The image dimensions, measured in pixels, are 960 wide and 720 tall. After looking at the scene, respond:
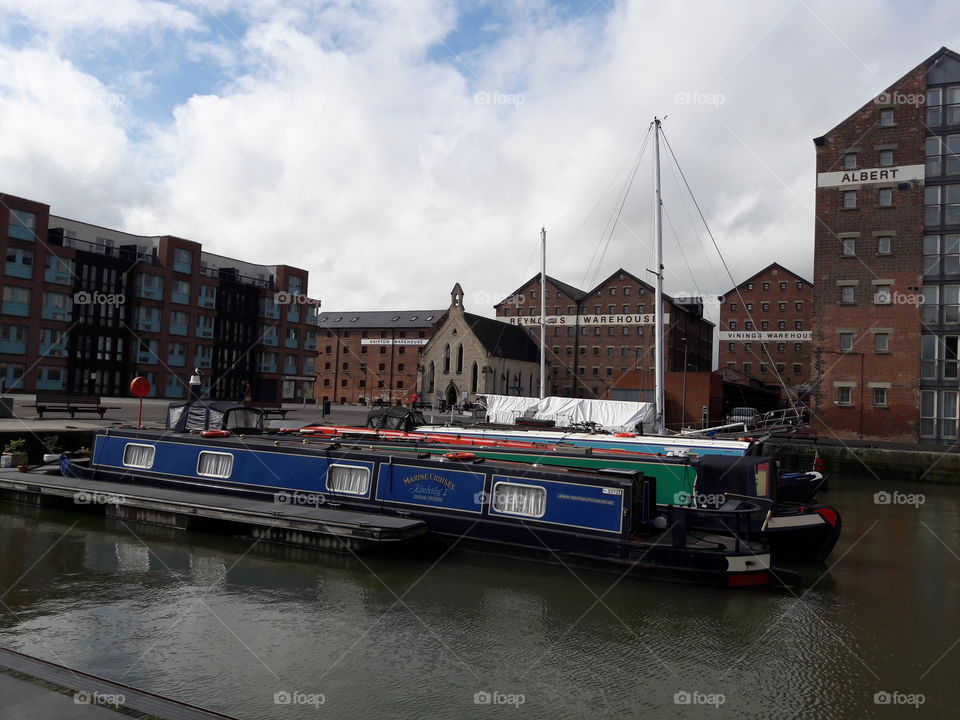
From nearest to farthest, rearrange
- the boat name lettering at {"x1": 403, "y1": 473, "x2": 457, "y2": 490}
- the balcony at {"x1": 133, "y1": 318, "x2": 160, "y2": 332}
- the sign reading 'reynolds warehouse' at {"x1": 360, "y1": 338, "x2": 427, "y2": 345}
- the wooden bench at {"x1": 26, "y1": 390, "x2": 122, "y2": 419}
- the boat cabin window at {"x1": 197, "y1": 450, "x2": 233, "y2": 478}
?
1. the boat name lettering at {"x1": 403, "y1": 473, "x2": 457, "y2": 490}
2. the boat cabin window at {"x1": 197, "y1": 450, "x2": 233, "y2": 478}
3. the wooden bench at {"x1": 26, "y1": 390, "x2": 122, "y2": 419}
4. the balcony at {"x1": 133, "y1": 318, "x2": 160, "y2": 332}
5. the sign reading 'reynolds warehouse' at {"x1": 360, "y1": 338, "x2": 427, "y2": 345}

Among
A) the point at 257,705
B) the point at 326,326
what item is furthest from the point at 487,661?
the point at 326,326

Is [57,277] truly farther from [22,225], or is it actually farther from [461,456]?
[461,456]

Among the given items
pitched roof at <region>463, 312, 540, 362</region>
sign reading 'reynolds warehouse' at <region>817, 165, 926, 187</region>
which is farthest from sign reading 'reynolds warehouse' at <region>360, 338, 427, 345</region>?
sign reading 'reynolds warehouse' at <region>817, 165, 926, 187</region>

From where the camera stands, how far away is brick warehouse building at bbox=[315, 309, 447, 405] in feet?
282

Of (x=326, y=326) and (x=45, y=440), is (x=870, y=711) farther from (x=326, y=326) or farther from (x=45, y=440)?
(x=326, y=326)

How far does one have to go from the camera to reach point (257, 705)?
22.8 feet

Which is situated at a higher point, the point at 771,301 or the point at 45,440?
the point at 771,301

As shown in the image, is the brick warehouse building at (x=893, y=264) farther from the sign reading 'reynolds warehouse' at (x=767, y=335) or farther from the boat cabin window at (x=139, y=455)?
the sign reading 'reynolds warehouse' at (x=767, y=335)

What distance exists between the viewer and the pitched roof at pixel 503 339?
73.2 m

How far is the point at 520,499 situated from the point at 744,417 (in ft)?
→ 127

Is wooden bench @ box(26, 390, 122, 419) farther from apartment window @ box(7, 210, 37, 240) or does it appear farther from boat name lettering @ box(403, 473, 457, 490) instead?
boat name lettering @ box(403, 473, 457, 490)

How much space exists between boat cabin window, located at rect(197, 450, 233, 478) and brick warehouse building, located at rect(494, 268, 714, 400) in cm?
5599

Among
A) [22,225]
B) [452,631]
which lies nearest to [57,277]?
[22,225]

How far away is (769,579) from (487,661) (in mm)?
6077
